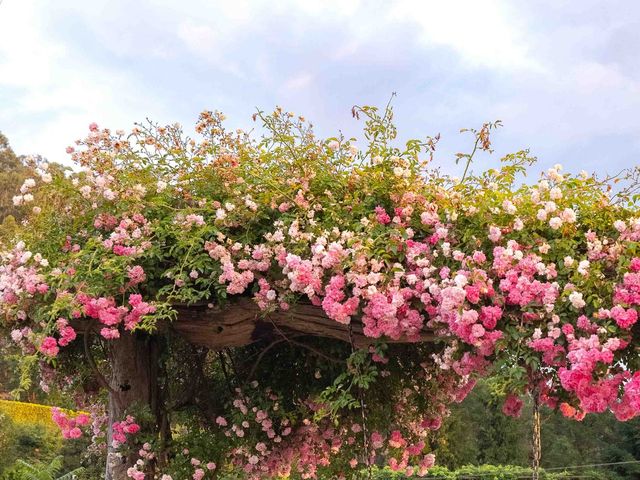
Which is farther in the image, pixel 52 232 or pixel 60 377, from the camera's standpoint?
pixel 60 377

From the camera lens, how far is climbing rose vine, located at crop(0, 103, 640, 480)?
3.45 meters

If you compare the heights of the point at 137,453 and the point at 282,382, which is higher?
the point at 282,382

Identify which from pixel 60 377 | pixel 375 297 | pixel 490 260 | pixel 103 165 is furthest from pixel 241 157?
pixel 60 377

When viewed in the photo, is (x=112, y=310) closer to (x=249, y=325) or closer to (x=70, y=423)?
(x=249, y=325)

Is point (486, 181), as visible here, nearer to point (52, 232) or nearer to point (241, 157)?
point (241, 157)

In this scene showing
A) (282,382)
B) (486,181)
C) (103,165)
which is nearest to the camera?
(486,181)

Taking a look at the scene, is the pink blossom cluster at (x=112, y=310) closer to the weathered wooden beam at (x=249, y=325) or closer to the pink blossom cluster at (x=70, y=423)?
the weathered wooden beam at (x=249, y=325)

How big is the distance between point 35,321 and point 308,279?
1.91 m

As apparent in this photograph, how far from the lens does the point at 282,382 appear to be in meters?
5.71

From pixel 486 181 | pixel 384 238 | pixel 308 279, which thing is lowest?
pixel 308 279

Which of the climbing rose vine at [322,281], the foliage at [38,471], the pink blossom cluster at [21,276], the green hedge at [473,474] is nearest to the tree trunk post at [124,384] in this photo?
the climbing rose vine at [322,281]

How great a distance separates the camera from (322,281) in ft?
13.2

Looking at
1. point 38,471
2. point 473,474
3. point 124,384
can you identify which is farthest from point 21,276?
point 473,474

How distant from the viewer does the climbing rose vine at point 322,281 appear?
11.3 feet
